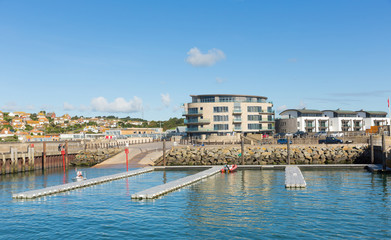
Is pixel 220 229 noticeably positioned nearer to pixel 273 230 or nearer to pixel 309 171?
pixel 273 230

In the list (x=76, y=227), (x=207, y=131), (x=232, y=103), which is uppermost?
(x=232, y=103)

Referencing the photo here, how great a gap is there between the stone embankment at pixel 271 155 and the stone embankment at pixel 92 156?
14.2m

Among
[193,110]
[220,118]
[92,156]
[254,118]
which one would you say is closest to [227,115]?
[220,118]

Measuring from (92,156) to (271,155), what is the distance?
37.4 metres

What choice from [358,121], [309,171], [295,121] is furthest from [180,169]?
[358,121]

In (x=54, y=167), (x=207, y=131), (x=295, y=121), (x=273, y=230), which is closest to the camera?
(x=273, y=230)

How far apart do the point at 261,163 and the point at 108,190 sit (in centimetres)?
3314

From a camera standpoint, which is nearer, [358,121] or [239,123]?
[239,123]

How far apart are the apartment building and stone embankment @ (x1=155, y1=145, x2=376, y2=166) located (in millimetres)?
40429

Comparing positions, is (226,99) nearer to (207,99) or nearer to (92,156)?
(207,99)

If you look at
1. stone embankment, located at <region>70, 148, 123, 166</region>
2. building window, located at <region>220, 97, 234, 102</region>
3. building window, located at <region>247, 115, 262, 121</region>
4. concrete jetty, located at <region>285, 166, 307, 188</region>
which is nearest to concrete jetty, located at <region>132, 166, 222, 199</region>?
concrete jetty, located at <region>285, 166, 307, 188</region>

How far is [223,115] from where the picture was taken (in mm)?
114812

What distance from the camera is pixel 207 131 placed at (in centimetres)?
11400

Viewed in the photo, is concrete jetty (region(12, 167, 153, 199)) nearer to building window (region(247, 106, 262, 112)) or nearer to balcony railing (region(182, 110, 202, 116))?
balcony railing (region(182, 110, 202, 116))
